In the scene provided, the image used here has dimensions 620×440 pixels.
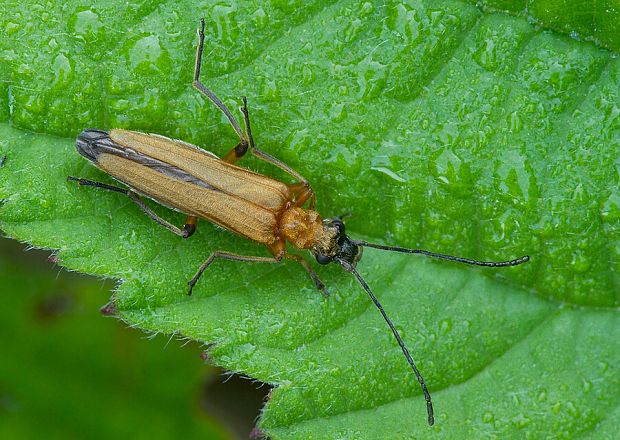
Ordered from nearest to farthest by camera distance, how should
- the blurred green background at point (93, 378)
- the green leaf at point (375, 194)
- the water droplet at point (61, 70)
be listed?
the water droplet at point (61, 70) < the green leaf at point (375, 194) < the blurred green background at point (93, 378)

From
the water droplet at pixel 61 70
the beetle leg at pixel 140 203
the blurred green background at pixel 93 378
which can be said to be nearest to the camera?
the water droplet at pixel 61 70

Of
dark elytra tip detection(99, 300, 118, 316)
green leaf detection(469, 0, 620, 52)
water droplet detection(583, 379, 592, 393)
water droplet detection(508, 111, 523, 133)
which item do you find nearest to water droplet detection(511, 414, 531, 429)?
water droplet detection(583, 379, 592, 393)

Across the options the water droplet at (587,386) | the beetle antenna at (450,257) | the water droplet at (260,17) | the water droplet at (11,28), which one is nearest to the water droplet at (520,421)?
the water droplet at (587,386)

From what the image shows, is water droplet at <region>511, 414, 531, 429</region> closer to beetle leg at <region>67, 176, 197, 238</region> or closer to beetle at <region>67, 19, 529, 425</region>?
beetle at <region>67, 19, 529, 425</region>

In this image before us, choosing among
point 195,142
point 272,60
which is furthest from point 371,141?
point 195,142

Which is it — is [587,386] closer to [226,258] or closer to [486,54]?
[486,54]

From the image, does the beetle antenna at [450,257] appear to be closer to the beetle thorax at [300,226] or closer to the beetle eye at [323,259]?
the beetle eye at [323,259]

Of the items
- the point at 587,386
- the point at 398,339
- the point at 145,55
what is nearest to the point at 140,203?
the point at 145,55
